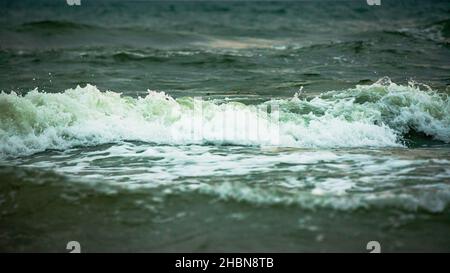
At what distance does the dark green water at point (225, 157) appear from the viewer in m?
4.44

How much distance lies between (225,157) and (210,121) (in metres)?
1.64

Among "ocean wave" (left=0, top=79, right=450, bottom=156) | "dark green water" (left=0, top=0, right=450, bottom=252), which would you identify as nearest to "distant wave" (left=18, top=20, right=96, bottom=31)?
"dark green water" (left=0, top=0, right=450, bottom=252)

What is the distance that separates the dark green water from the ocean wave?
3 centimetres

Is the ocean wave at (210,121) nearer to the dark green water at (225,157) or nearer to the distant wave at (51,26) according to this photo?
the dark green water at (225,157)

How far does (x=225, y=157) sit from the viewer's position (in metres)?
6.62

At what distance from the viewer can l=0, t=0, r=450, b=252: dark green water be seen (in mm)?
4438

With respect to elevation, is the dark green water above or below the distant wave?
below

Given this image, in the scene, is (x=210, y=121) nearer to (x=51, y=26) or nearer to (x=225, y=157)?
(x=225, y=157)

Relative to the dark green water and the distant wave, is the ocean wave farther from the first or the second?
the distant wave

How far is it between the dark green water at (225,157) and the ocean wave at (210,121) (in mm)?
26

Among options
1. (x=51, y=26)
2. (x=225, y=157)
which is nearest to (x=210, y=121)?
(x=225, y=157)

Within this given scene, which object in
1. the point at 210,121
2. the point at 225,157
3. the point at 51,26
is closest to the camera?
the point at 225,157

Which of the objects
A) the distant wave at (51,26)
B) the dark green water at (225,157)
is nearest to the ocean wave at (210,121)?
the dark green water at (225,157)
